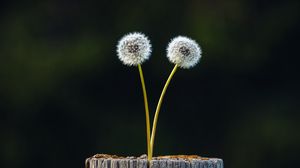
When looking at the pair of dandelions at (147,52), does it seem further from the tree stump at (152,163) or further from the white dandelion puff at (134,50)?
the tree stump at (152,163)

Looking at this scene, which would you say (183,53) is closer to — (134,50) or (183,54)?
(183,54)

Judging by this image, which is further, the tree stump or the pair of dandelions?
the pair of dandelions

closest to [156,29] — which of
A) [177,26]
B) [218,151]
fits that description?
[177,26]

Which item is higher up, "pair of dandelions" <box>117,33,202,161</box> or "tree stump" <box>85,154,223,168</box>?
"pair of dandelions" <box>117,33,202,161</box>

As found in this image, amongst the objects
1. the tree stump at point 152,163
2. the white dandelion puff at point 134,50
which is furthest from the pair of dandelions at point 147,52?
the tree stump at point 152,163

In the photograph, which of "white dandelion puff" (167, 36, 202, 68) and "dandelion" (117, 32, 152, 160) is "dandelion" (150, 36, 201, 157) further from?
"dandelion" (117, 32, 152, 160)

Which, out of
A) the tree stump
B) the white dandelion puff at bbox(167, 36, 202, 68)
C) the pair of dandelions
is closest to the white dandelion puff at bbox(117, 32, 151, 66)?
the pair of dandelions

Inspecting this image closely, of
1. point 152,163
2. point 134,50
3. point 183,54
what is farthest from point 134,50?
point 152,163
